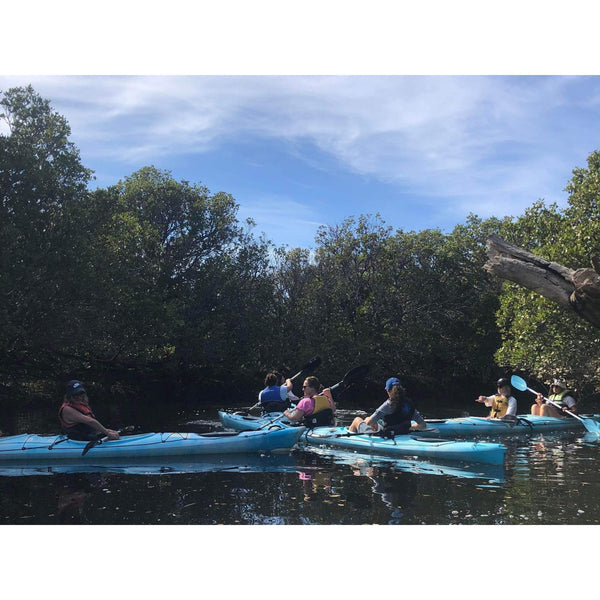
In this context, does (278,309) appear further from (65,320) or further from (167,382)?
(65,320)

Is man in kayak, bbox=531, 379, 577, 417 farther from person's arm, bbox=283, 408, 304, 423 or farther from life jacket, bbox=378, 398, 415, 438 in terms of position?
person's arm, bbox=283, 408, 304, 423

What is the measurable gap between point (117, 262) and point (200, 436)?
11957mm

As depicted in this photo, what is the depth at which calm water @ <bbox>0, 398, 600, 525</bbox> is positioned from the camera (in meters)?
6.62

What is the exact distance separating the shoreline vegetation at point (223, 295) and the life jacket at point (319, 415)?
23.8 feet

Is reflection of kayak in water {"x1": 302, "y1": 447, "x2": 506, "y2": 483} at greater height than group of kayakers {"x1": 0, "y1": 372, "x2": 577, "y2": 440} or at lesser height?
lesser

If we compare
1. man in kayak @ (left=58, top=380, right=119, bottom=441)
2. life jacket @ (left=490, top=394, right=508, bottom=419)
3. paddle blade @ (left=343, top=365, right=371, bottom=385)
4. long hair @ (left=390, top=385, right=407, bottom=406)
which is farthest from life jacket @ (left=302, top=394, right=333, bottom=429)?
life jacket @ (left=490, top=394, right=508, bottom=419)

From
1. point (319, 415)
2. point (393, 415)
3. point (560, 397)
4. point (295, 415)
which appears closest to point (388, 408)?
point (393, 415)

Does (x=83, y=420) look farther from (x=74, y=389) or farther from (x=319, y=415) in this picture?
(x=319, y=415)

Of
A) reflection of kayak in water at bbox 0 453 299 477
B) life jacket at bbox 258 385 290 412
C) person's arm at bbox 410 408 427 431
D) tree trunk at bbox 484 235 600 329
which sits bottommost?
reflection of kayak in water at bbox 0 453 299 477

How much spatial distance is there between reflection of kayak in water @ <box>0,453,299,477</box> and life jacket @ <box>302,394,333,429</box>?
65.0 inches

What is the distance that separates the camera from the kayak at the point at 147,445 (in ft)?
32.6

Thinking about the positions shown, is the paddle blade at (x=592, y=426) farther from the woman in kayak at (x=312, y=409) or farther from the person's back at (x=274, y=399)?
the person's back at (x=274, y=399)

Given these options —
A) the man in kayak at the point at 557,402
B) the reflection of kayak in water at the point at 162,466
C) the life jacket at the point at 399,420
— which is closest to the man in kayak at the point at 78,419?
the reflection of kayak in water at the point at 162,466

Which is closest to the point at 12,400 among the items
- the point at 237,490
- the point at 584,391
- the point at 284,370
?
the point at 284,370
